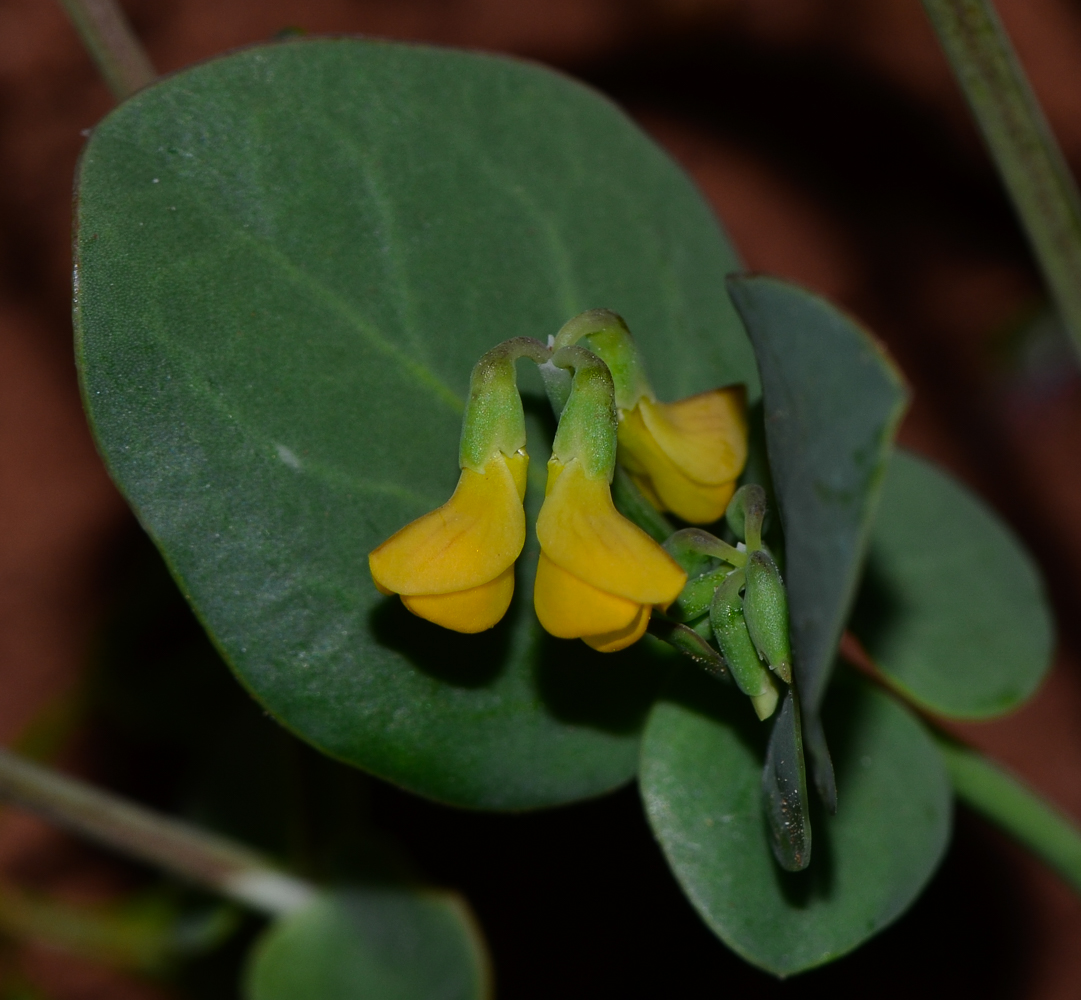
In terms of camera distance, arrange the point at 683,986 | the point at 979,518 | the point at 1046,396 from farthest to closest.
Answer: the point at 1046,396 → the point at 683,986 → the point at 979,518

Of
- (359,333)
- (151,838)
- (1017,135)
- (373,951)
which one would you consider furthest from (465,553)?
(373,951)

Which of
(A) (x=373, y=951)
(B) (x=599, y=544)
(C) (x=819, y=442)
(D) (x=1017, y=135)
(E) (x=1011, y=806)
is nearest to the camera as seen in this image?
(C) (x=819, y=442)

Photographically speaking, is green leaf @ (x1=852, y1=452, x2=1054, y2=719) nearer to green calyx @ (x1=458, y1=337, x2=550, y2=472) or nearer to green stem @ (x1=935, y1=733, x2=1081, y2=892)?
green stem @ (x1=935, y1=733, x2=1081, y2=892)

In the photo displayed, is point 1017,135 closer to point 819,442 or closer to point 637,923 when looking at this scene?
point 819,442

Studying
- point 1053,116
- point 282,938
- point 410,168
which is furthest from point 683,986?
point 1053,116

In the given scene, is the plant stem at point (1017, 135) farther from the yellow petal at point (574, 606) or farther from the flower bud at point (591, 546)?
the yellow petal at point (574, 606)

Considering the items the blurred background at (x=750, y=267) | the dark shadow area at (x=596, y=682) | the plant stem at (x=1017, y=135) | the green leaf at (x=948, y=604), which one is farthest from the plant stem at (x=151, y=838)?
the plant stem at (x=1017, y=135)

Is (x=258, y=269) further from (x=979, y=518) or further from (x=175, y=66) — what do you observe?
(x=175, y=66)
